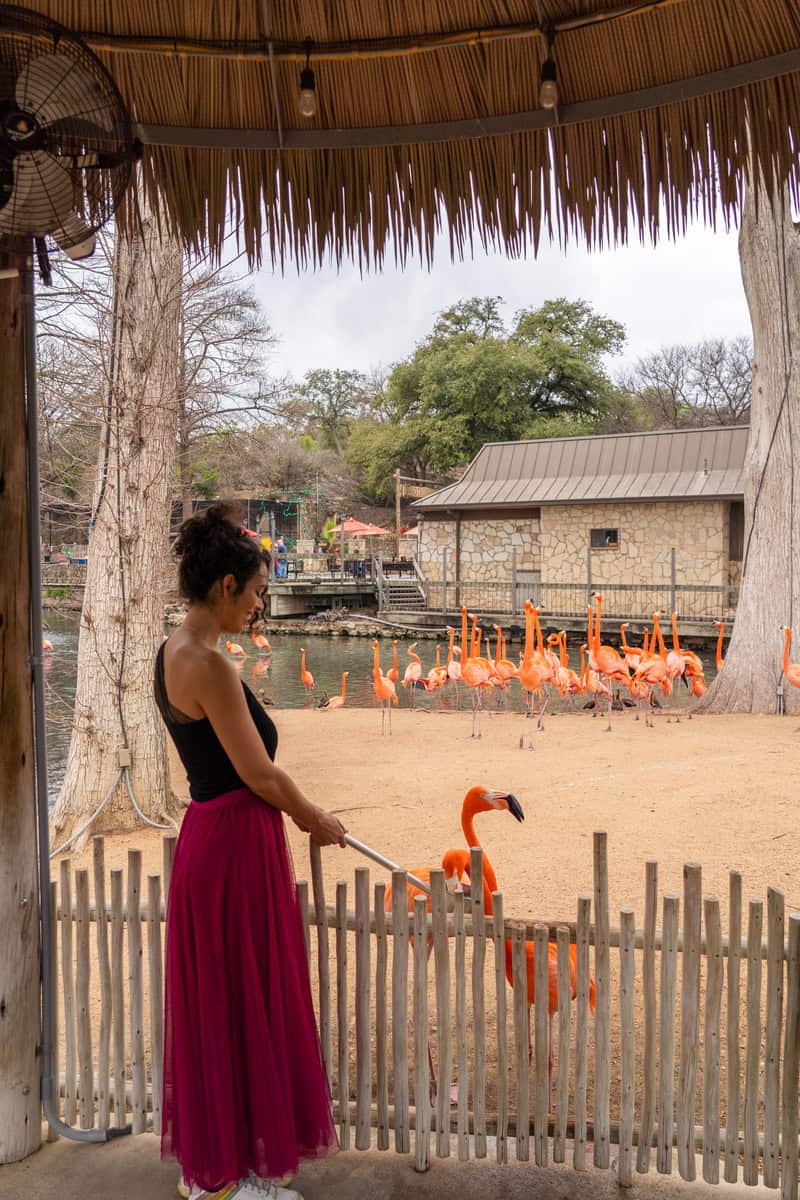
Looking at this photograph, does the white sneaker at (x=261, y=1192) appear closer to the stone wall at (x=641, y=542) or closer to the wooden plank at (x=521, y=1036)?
the wooden plank at (x=521, y=1036)

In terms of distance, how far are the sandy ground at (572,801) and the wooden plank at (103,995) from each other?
2.17 m

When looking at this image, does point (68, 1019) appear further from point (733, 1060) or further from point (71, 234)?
point (71, 234)

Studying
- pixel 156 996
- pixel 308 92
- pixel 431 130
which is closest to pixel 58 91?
pixel 308 92

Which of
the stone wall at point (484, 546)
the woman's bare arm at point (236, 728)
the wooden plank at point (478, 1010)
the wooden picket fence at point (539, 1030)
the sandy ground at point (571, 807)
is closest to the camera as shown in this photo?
the woman's bare arm at point (236, 728)

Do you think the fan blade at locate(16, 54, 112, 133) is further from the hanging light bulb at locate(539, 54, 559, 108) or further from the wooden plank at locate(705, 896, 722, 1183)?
the wooden plank at locate(705, 896, 722, 1183)

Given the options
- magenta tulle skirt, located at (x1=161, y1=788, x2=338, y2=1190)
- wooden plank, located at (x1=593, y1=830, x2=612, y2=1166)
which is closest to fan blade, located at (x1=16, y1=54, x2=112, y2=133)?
magenta tulle skirt, located at (x1=161, y1=788, x2=338, y2=1190)

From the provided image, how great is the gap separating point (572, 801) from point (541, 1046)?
13.1 ft

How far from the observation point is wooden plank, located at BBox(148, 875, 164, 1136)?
226cm

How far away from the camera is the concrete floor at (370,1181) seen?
207cm

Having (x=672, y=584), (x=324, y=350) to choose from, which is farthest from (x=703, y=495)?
(x=324, y=350)

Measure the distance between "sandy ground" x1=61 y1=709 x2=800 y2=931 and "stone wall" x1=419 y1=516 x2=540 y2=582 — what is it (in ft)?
42.8

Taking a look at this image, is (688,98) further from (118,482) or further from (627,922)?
(118,482)

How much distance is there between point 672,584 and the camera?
19078mm

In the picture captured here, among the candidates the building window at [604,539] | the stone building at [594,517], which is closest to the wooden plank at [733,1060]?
the stone building at [594,517]
